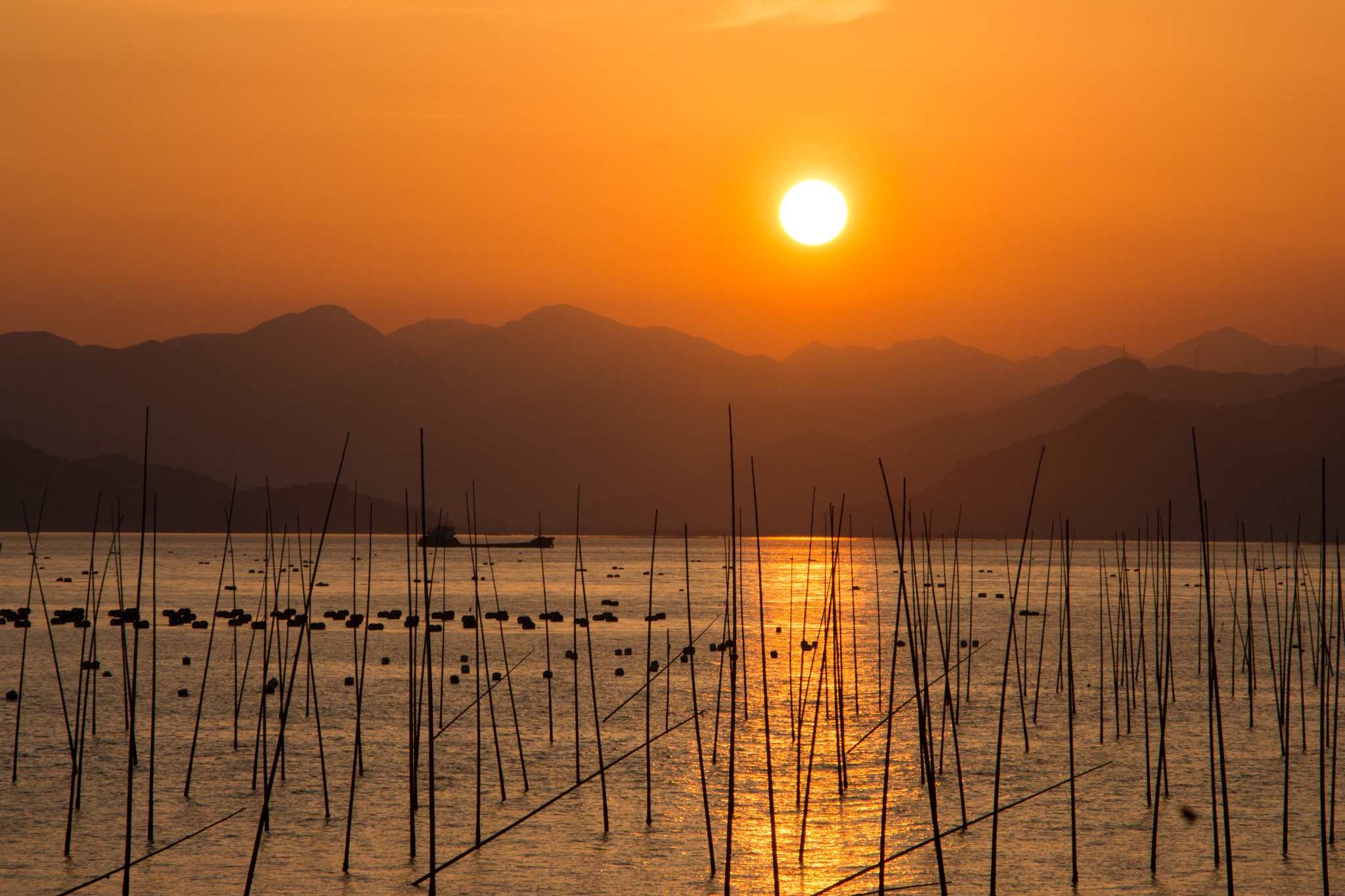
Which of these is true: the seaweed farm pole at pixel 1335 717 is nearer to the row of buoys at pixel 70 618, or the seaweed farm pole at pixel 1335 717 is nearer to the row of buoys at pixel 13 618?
the row of buoys at pixel 13 618

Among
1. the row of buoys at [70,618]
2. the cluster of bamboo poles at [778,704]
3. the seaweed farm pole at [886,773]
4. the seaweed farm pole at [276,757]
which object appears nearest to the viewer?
the seaweed farm pole at [276,757]

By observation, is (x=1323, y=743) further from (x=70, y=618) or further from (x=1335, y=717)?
(x=70, y=618)

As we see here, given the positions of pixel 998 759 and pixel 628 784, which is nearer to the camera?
pixel 998 759

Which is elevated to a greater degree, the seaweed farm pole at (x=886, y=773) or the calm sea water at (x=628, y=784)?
the seaweed farm pole at (x=886, y=773)

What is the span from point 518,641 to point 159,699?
12.2 metres

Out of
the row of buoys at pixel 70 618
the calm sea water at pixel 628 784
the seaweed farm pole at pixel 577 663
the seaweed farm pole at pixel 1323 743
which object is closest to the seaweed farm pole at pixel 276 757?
the calm sea water at pixel 628 784

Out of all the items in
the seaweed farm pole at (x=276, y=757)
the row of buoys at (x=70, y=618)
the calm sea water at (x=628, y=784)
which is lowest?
the calm sea water at (x=628, y=784)

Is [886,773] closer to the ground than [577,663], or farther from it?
farther from it

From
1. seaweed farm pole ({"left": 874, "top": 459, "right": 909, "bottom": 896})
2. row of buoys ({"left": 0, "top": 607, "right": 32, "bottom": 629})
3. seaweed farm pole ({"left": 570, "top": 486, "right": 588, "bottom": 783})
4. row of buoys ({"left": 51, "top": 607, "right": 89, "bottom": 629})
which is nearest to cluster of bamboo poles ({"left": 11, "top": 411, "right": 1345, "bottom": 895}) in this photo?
seaweed farm pole ({"left": 874, "top": 459, "right": 909, "bottom": 896})

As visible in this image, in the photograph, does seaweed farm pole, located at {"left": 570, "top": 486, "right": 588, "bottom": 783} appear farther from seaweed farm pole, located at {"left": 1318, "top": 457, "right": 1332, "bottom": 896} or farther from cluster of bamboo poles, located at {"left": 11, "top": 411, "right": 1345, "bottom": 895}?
seaweed farm pole, located at {"left": 1318, "top": 457, "right": 1332, "bottom": 896}

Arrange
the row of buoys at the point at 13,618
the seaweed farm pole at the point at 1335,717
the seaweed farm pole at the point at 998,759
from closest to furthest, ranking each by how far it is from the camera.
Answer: the seaweed farm pole at the point at 998,759
the seaweed farm pole at the point at 1335,717
the row of buoys at the point at 13,618

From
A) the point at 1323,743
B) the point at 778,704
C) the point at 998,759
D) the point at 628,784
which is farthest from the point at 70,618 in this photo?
the point at 1323,743

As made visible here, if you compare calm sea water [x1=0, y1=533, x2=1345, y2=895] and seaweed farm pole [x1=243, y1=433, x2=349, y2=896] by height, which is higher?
seaweed farm pole [x1=243, y1=433, x2=349, y2=896]

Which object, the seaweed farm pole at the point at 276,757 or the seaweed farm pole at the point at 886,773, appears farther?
the seaweed farm pole at the point at 886,773
